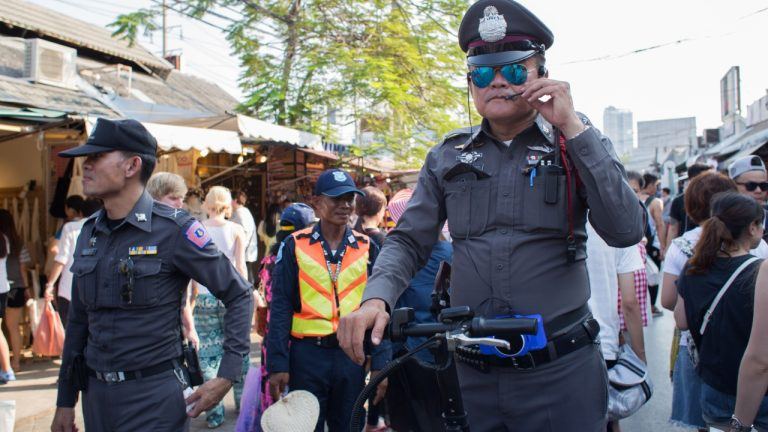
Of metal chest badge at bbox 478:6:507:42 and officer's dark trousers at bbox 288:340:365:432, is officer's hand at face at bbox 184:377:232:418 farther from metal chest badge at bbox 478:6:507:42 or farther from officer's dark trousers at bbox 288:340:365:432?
metal chest badge at bbox 478:6:507:42

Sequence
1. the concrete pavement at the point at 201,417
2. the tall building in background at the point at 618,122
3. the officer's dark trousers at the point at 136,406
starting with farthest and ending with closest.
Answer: the tall building in background at the point at 618,122 → the concrete pavement at the point at 201,417 → the officer's dark trousers at the point at 136,406

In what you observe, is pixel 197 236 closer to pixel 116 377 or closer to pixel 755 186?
pixel 116 377

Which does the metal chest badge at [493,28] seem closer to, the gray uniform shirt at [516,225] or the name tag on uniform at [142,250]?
the gray uniform shirt at [516,225]

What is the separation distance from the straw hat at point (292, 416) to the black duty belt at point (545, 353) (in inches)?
32.8

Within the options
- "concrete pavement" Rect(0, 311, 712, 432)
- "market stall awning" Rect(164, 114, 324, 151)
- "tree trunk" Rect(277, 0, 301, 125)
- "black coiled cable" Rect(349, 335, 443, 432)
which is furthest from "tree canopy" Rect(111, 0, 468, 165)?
"black coiled cable" Rect(349, 335, 443, 432)

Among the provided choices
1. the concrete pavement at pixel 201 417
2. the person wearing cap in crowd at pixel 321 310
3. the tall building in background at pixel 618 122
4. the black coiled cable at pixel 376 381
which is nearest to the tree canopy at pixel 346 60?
the concrete pavement at pixel 201 417

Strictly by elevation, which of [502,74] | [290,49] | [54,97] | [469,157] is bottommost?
[469,157]

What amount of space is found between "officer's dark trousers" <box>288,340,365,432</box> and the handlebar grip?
8.13ft

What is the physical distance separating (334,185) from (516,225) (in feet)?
7.79

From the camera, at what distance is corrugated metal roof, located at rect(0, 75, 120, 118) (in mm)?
8984

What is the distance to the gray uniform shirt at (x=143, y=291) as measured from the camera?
289 centimetres

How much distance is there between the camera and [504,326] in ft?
5.09

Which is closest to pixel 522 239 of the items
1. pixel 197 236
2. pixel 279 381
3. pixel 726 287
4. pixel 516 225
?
pixel 516 225

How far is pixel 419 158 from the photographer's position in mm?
15508
